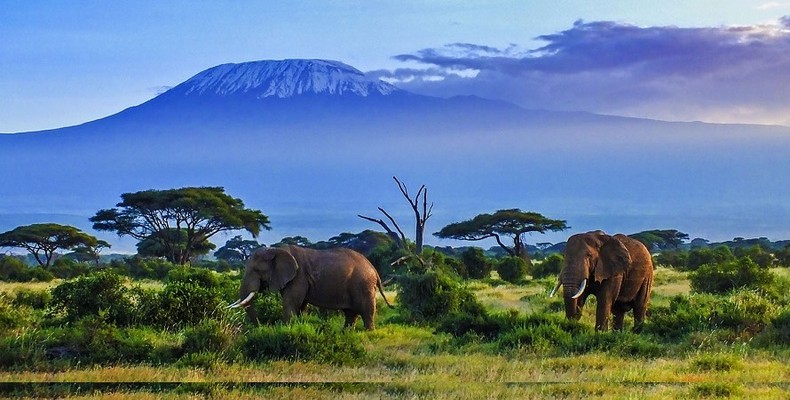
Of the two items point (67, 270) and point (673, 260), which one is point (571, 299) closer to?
point (67, 270)

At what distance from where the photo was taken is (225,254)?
7212cm

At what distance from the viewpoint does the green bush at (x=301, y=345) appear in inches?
483

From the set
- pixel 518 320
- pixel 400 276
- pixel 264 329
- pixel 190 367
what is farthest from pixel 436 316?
pixel 190 367

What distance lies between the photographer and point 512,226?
5616 centimetres

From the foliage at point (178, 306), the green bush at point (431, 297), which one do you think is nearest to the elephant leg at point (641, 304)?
the green bush at point (431, 297)

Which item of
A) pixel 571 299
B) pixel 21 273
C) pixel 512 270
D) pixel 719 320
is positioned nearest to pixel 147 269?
pixel 21 273

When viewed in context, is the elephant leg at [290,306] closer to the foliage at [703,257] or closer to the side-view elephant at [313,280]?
the side-view elephant at [313,280]

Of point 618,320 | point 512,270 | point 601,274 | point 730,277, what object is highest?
point 601,274

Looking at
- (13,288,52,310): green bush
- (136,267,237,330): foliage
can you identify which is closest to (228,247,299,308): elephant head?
(136,267,237,330): foliage

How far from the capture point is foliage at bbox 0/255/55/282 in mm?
37625

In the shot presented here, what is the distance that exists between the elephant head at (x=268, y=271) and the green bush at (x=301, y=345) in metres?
3.19

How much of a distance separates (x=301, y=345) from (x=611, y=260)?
6000mm

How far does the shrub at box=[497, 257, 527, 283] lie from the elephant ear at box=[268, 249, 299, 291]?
820 inches

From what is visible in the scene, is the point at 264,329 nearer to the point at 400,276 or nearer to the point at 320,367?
the point at 320,367
